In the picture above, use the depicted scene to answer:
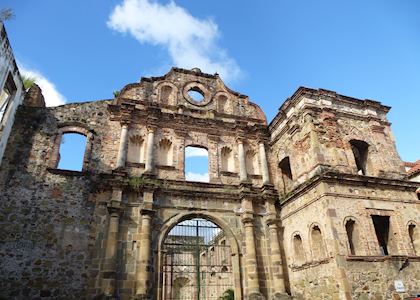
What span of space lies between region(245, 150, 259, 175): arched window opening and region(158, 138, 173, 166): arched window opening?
3.36 metres

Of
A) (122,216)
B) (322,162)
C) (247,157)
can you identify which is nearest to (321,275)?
(322,162)

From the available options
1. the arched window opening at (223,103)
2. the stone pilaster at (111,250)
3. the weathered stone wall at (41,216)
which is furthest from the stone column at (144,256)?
the arched window opening at (223,103)

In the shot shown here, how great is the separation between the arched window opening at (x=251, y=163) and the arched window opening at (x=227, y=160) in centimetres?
70

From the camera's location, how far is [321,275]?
974cm

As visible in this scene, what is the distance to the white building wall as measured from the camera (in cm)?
1024

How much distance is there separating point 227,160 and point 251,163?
1.08m

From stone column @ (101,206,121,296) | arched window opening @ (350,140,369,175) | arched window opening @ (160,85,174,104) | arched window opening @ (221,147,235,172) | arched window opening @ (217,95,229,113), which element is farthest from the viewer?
arched window opening @ (217,95,229,113)

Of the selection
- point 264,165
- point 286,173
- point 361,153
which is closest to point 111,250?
point 264,165

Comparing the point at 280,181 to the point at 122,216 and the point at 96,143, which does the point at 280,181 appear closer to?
the point at 122,216

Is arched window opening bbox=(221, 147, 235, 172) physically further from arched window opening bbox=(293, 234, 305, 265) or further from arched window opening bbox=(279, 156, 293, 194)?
arched window opening bbox=(293, 234, 305, 265)

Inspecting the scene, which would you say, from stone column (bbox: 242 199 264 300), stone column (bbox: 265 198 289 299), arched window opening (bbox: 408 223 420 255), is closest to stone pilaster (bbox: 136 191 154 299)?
stone column (bbox: 242 199 264 300)

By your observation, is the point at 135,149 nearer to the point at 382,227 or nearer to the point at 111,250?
the point at 111,250

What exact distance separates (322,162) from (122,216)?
279 inches

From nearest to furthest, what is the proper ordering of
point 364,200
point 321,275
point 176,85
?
1. point 321,275
2. point 364,200
3. point 176,85
